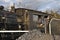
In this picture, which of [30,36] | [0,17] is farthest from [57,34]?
[0,17]

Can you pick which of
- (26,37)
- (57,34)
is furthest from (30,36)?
(57,34)

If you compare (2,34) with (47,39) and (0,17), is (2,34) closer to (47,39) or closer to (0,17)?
(0,17)

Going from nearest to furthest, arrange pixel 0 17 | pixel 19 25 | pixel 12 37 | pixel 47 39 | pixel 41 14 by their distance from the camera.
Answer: pixel 47 39, pixel 12 37, pixel 0 17, pixel 19 25, pixel 41 14

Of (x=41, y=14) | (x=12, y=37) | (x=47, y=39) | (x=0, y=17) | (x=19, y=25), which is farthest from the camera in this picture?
(x=41, y=14)

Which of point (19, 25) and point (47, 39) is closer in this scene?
point (47, 39)

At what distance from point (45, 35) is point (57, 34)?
25cm

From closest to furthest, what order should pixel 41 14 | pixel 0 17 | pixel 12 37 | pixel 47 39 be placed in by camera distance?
1. pixel 47 39
2. pixel 12 37
3. pixel 0 17
4. pixel 41 14

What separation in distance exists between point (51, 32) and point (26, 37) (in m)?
0.53

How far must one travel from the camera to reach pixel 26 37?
3451 mm

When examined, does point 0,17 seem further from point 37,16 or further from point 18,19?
point 37,16

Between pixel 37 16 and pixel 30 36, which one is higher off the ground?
pixel 30 36

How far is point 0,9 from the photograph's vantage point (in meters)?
14.1

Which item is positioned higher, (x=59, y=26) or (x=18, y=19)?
(x=59, y=26)

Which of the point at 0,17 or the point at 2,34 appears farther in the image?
the point at 0,17
